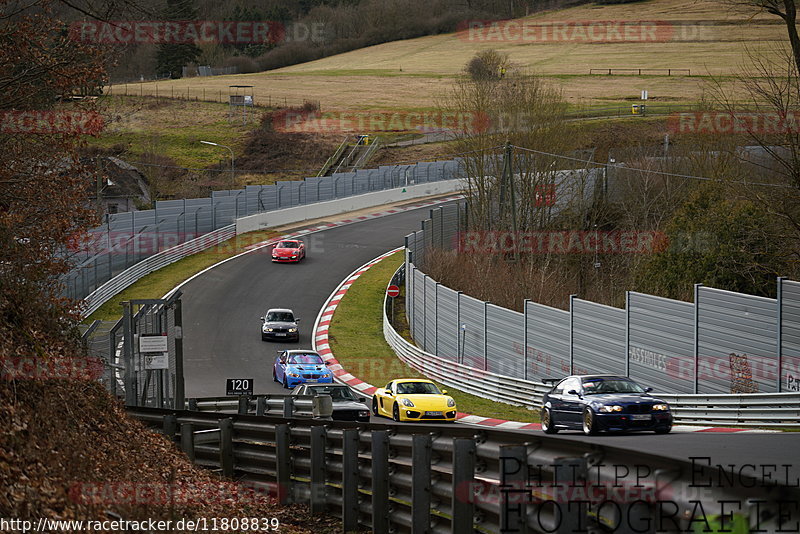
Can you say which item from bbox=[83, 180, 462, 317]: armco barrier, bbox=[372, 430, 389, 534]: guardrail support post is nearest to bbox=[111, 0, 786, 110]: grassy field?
bbox=[83, 180, 462, 317]: armco barrier

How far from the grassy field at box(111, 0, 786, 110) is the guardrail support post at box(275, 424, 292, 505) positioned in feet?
327

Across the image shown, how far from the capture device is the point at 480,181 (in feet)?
197

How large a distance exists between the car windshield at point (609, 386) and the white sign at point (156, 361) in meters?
8.28

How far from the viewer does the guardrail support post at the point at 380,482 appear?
982 centimetres

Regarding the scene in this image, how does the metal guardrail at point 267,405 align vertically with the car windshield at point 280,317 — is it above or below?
above

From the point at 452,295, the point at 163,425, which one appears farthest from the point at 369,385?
the point at 163,425

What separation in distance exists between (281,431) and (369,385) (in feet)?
80.6

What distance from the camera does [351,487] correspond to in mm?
10438

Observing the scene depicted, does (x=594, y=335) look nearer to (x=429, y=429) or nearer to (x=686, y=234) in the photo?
(x=686, y=234)

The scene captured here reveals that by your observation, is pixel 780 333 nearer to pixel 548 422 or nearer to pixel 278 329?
pixel 548 422

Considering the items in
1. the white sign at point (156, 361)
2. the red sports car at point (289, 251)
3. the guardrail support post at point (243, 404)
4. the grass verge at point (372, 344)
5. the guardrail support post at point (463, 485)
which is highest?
the guardrail support post at point (463, 485)

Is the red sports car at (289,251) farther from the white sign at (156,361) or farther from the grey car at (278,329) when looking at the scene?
the white sign at (156,361)

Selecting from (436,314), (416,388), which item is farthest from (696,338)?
(436,314)

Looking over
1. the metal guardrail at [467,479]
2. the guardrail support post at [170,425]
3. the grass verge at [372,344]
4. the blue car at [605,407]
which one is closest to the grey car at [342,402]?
the grass verge at [372,344]
